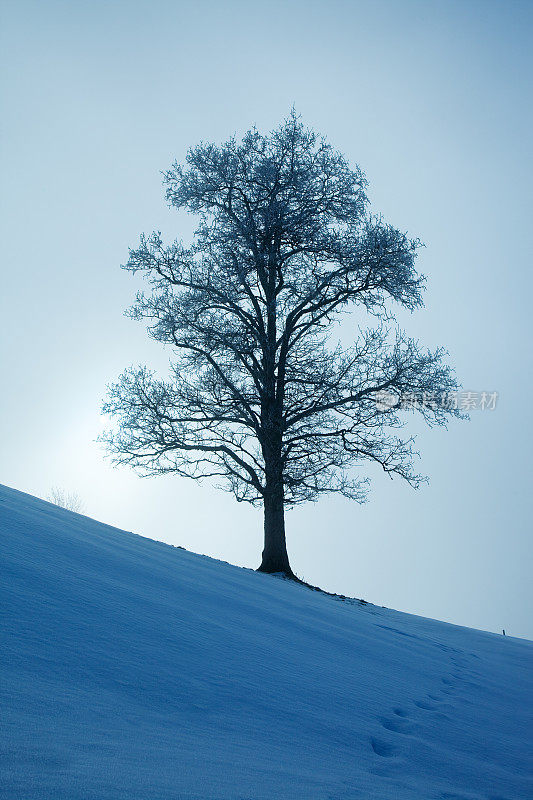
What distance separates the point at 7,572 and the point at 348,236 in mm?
9847

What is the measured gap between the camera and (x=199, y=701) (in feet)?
8.05

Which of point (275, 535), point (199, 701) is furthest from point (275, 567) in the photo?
point (199, 701)

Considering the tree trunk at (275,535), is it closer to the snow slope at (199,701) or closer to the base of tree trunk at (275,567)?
the base of tree trunk at (275,567)

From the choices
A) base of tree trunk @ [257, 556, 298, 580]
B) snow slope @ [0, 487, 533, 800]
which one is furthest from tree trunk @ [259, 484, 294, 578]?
snow slope @ [0, 487, 533, 800]

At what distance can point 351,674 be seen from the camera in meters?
3.69

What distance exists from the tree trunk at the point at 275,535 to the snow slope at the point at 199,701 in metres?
6.32

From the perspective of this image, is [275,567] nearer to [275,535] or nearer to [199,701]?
[275,535]

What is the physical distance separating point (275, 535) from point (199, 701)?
28.9 feet

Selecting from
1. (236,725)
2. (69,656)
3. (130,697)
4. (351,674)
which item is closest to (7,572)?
(69,656)

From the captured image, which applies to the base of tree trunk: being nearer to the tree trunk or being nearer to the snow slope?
the tree trunk

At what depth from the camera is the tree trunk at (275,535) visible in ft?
36.2

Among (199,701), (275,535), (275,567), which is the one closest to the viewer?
(199,701)

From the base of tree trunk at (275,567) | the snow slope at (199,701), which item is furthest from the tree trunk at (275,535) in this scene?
the snow slope at (199,701)

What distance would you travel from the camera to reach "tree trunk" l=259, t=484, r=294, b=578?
11.0 meters
